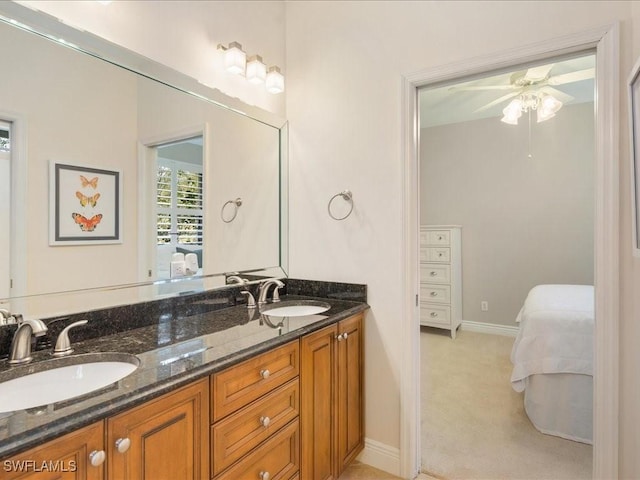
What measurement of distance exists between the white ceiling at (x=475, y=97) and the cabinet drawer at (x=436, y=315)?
2320 mm

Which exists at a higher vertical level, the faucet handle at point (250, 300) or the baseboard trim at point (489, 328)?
the faucet handle at point (250, 300)

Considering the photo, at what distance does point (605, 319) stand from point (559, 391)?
1.10 metres

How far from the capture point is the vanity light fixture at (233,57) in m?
1.92

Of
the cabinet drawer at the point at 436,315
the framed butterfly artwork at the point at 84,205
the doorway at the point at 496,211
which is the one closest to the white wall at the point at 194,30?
the framed butterfly artwork at the point at 84,205

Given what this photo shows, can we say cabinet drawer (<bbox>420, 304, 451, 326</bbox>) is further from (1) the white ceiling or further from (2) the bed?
(1) the white ceiling

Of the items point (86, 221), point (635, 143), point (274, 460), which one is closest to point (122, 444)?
point (274, 460)

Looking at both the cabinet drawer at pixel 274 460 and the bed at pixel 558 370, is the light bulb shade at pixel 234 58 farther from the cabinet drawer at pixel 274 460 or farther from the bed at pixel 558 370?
the bed at pixel 558 370

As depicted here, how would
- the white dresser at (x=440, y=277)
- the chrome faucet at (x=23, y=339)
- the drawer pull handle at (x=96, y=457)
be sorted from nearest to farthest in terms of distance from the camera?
the drawer pull handle at (x=96, y=457) → the chrome faucet at (x=23, y=339) → the white dresser at (x=440, y=277)

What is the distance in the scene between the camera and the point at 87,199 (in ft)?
4.60

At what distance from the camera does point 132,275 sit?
5.01 ft

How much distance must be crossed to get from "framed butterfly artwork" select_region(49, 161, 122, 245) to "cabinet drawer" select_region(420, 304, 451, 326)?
3691mm

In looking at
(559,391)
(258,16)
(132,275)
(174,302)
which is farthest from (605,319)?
(258,16)

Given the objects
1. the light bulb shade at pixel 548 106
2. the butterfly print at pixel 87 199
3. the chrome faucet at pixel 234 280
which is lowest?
the chrome faucet at pixel 234 280

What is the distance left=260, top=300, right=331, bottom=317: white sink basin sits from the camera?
2.00 metres
